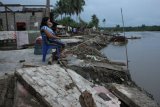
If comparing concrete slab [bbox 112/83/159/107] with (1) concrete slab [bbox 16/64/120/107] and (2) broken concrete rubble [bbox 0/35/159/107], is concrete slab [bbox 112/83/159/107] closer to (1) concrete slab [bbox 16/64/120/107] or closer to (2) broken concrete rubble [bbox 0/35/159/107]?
(2) broken concrete rubble [bbox 0/35/159/107]

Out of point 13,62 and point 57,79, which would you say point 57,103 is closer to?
point 57,79

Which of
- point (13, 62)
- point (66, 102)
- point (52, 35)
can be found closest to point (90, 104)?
point (66, 102)

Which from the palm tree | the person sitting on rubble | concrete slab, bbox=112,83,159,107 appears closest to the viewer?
concrete slab, bbox=112,83,159,107

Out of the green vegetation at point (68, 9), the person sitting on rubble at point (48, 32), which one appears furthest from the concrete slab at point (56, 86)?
the green vegetation at point (68, 9)

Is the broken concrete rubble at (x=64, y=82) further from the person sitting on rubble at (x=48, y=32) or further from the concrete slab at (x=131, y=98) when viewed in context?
the person sitting on rubble at (x=48, y=32)

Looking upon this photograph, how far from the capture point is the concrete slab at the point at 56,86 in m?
6.02

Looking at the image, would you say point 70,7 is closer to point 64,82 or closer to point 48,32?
point 48,32

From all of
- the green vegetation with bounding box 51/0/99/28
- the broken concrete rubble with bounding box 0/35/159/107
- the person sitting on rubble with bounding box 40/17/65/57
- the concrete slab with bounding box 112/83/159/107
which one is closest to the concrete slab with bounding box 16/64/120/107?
the broken concrete rubble with bounding box 0/35/159/107

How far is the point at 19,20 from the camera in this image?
30016 mm

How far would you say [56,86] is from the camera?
6617 millimetres

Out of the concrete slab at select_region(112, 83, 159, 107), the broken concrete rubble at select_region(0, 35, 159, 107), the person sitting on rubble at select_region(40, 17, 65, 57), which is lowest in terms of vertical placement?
the concrete slab at select_region(112, 83, 159, 107)

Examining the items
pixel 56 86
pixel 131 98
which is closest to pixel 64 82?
pixel 56 86

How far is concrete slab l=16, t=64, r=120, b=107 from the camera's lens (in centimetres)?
602

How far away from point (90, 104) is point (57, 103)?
74 cm
